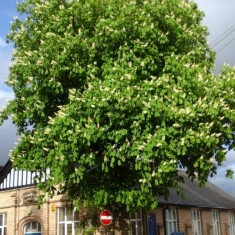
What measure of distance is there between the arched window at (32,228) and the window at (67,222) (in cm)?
182

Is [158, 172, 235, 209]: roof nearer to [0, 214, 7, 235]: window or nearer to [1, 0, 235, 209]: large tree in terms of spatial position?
[0, 214, 7, 235]: window

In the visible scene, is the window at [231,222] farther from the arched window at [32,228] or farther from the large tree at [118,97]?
the large tree at [118,97]

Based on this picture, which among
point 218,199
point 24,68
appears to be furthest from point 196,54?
point 218,199

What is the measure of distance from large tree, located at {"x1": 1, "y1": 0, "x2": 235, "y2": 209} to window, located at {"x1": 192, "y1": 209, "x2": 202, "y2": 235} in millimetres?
16112

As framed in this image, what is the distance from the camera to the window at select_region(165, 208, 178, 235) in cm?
2845

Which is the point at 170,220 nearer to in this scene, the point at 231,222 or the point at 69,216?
the point at 69,216

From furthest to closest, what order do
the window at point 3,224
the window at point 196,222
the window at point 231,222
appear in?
the window at point 231,222 < the window at point 196,222 < the window at point 3,224

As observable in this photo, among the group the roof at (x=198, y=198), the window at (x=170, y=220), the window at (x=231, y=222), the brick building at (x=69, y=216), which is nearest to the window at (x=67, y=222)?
the brick building at (x=69, y=216)

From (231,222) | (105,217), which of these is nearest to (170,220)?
(105,217)

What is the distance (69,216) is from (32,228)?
3244 millimetres

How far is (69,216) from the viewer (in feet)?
81.3

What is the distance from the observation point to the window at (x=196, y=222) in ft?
106

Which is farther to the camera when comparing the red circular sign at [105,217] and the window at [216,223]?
the window at [216,223]

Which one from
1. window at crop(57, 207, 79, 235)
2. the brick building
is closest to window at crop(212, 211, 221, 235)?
the brick building
